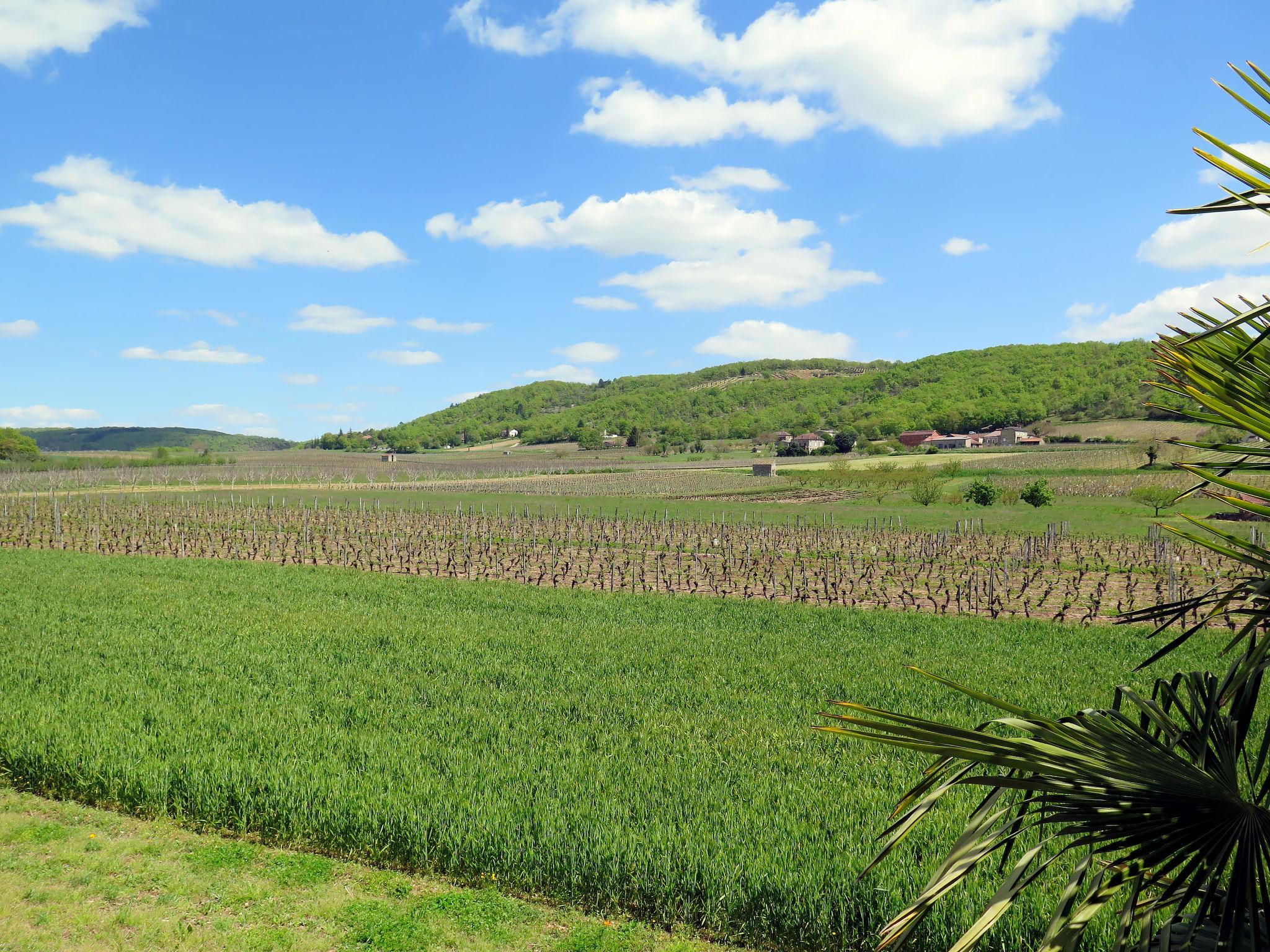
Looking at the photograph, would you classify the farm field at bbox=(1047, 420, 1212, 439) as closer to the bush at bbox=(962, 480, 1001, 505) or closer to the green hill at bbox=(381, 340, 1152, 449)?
the green hill at bbox=(381, 340, 1152, 449)

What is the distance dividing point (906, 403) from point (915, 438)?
36600 millimetres

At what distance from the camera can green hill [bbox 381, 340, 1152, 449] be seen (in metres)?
124

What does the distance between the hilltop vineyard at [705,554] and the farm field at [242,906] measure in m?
13.8

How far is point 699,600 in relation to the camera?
18.0 meters

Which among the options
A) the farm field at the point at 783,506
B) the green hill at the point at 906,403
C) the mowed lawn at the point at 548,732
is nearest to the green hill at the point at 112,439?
the green hill at the point at 906,403

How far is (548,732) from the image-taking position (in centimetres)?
852

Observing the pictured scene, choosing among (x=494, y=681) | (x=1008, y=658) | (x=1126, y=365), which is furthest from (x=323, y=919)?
(x=1126, y=365)

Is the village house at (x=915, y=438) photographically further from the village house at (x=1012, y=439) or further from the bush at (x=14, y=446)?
the bush at (x=14, y=446)

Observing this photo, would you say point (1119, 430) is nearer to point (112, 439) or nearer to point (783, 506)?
point (783, 506)

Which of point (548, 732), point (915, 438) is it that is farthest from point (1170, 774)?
point (915, 438)

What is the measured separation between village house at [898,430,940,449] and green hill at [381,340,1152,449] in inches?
569

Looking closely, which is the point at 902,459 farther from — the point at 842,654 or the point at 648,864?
the point at 648,864

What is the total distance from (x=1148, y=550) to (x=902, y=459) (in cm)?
5391

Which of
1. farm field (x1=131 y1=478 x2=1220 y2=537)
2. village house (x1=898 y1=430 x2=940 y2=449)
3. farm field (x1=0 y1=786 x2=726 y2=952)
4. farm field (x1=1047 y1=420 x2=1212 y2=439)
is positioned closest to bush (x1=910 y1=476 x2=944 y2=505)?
farm field (x1=131 y1=478 x2=1220 y2=537)
